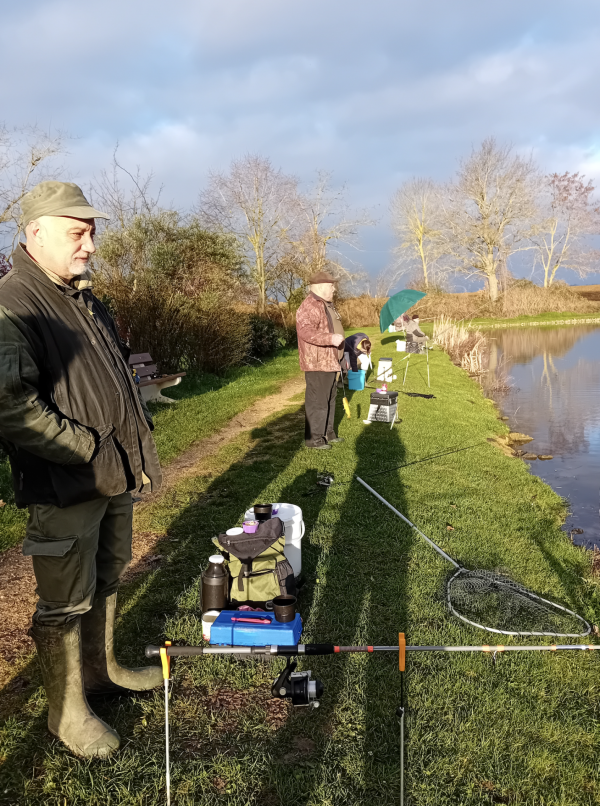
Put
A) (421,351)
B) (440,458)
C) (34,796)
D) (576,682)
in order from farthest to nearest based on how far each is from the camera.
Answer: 1. (421,351)
2. (440,458)
3. (576,682)
4. (34,796)

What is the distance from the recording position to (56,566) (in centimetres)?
234

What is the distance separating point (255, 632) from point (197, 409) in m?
7.10

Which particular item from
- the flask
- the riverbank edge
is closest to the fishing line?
the flask

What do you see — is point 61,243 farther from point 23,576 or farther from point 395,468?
point 395,468

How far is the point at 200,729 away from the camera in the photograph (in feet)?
8.80

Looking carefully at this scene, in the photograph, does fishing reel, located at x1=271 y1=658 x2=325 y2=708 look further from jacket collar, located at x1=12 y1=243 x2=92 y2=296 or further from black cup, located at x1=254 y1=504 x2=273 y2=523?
jacket collar, located at x1=12 y1=243 x2=92 y2=296

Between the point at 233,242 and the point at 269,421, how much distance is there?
10.4 meters

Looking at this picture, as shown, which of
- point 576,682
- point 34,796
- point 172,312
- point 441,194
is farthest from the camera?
point 441,194

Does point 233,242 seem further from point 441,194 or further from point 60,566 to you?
point 441,194

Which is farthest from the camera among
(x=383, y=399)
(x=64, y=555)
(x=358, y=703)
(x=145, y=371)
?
(x=145, y=371)

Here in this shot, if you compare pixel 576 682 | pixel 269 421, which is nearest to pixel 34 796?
pixel 576 682

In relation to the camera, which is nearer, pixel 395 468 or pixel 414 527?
pixel 414 527

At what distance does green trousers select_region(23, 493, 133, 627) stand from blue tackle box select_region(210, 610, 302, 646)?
0.81 metres

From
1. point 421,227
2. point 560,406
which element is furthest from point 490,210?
point 560,406
